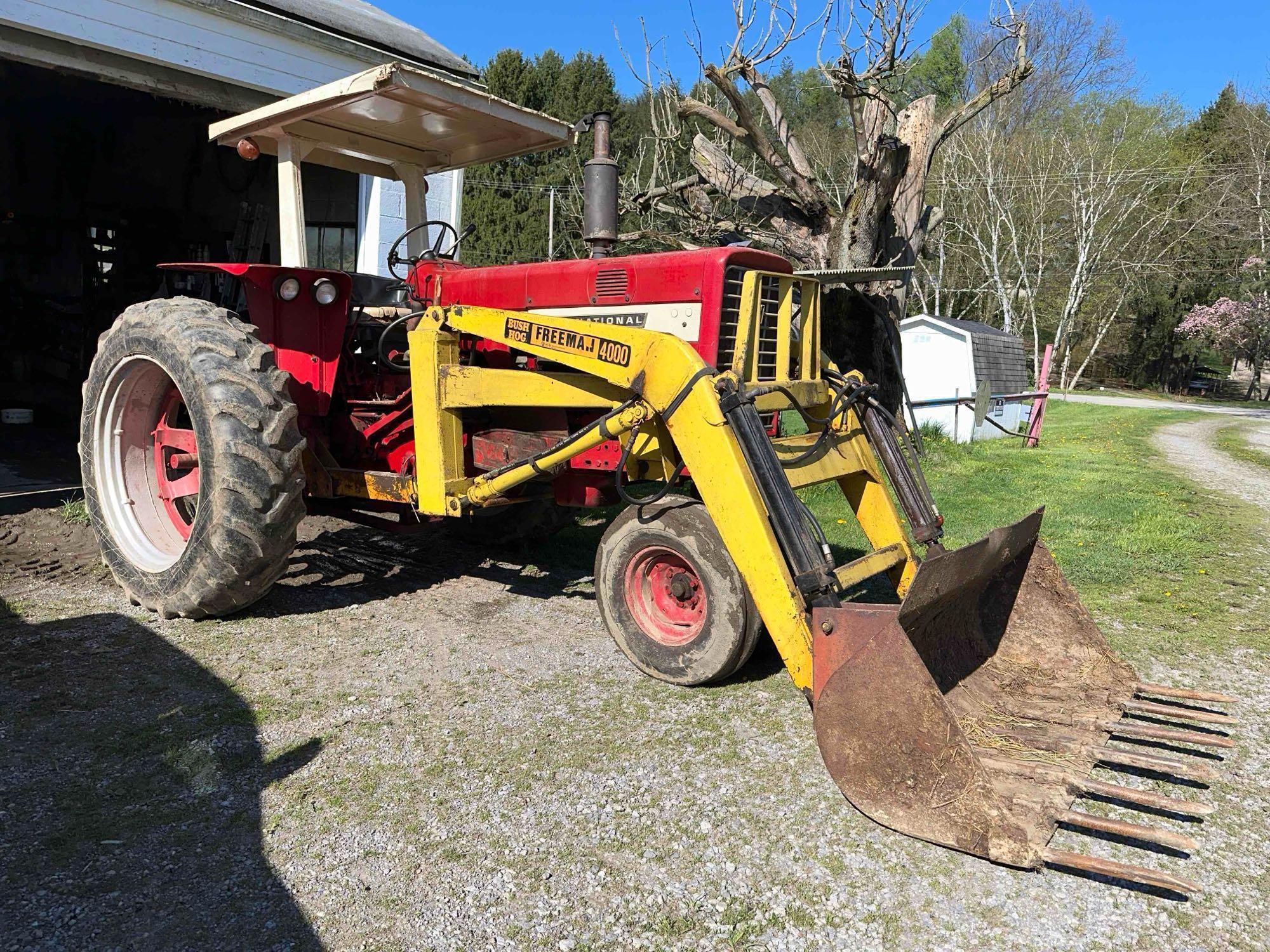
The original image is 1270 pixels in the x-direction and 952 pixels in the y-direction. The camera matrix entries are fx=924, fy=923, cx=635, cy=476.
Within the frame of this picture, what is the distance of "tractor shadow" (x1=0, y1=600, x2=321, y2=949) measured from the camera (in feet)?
7.46

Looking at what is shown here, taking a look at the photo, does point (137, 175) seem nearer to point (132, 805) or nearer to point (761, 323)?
point (761, 323)

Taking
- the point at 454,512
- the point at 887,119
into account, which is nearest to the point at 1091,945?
the point at 454,512

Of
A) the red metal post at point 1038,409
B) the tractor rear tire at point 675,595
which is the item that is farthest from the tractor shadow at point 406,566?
the red metal post at point 1038,409

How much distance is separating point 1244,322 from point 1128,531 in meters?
28.9

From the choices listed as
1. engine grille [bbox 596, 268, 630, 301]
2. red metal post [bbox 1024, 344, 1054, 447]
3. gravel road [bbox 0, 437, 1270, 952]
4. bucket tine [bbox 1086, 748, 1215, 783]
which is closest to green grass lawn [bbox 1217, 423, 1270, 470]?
red metal post [bbox 1024, 344, 1054, 447]

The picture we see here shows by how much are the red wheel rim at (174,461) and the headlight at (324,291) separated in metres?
0.94

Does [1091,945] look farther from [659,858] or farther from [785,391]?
[785,391]

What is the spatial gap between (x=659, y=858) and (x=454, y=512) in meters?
2.07

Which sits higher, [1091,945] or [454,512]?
[454,512]

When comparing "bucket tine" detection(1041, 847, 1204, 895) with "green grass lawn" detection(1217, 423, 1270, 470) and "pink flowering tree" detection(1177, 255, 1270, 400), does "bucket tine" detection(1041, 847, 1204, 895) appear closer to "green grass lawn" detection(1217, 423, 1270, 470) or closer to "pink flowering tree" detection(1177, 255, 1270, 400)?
"green grass lawn" detection(1217, 423, 1270, 470)

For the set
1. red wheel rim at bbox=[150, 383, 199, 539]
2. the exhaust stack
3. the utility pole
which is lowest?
red wheel rim at bbox=[150, 383, 199, 539]

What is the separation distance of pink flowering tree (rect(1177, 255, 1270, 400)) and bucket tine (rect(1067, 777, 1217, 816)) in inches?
1227

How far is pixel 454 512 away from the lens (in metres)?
4.25

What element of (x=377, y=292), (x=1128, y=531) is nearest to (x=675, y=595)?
(x=377, y=292)
